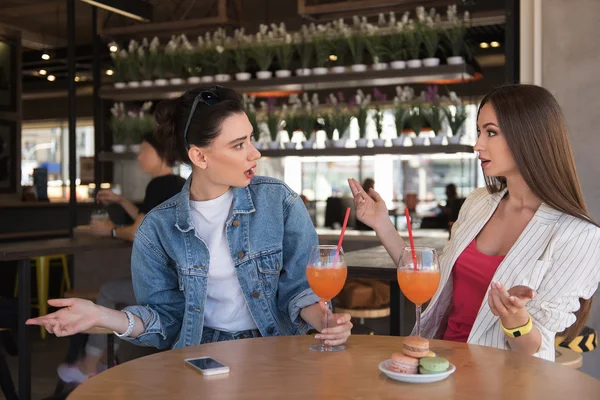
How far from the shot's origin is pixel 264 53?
596 cm

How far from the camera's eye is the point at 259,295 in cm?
202

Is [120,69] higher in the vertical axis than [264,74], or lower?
higher

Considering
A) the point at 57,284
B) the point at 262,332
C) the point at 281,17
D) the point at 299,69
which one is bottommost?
the point at 57,284

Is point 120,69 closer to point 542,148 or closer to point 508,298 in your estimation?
point 542,148

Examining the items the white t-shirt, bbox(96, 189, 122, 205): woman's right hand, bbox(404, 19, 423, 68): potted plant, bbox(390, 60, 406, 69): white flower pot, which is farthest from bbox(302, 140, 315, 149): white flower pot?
the white t-shirt

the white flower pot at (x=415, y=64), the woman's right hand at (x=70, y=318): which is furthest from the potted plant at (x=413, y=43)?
the woman's right hand at (x=70, y=318)

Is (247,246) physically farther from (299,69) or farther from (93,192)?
(93,192)

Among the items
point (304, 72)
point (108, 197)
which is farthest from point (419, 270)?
point (304, 72)

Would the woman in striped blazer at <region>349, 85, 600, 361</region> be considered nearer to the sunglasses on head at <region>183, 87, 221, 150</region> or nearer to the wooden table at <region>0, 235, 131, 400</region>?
the sunglasses on head at <region>183, 87, 221, 150</region>

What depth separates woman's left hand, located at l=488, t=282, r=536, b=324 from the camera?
1489 mm

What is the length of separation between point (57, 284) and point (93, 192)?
108cm

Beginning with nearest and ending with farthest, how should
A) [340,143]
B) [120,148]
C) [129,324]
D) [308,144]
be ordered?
[129,324]
[340,143]
[308,144]
[120,148]

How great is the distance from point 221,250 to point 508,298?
0.86m

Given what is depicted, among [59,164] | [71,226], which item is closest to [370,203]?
[71,226]
